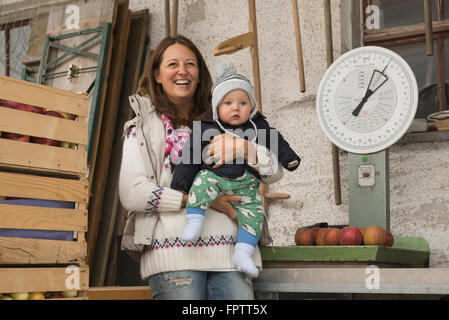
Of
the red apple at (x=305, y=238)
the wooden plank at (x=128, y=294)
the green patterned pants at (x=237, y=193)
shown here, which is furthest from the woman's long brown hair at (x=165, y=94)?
the wooden plank at (x=128, y=294)

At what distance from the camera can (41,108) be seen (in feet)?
6.53

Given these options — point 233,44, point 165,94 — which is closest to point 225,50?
point 233,44

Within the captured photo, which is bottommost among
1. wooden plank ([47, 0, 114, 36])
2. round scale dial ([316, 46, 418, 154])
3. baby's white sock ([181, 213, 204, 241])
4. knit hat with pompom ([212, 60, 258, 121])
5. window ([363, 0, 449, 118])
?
baby's white sock ([181, 213, 204, 241])

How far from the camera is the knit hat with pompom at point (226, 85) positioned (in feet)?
6.01

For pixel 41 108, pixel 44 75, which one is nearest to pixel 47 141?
pixel 41 108

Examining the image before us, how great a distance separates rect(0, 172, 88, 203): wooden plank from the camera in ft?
6.08

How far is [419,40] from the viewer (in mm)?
3131

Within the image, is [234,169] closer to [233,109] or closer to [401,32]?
[233,109]

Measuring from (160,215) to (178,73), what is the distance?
43cm

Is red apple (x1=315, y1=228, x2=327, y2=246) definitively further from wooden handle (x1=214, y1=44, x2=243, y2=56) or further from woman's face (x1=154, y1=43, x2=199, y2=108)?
wooden handle (x1=214, y1=44, x2=243, y2=56)

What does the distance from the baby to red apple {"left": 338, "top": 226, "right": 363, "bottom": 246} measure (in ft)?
1.56

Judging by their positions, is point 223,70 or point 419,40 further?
point 419,40

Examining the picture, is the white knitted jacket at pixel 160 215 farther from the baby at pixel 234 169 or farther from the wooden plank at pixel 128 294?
the wooden plank at pixel 128 294

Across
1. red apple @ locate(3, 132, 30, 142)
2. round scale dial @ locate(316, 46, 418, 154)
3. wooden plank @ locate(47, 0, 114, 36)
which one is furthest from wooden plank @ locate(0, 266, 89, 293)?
wooden plank @ locate(47, 0, 114, 36)
